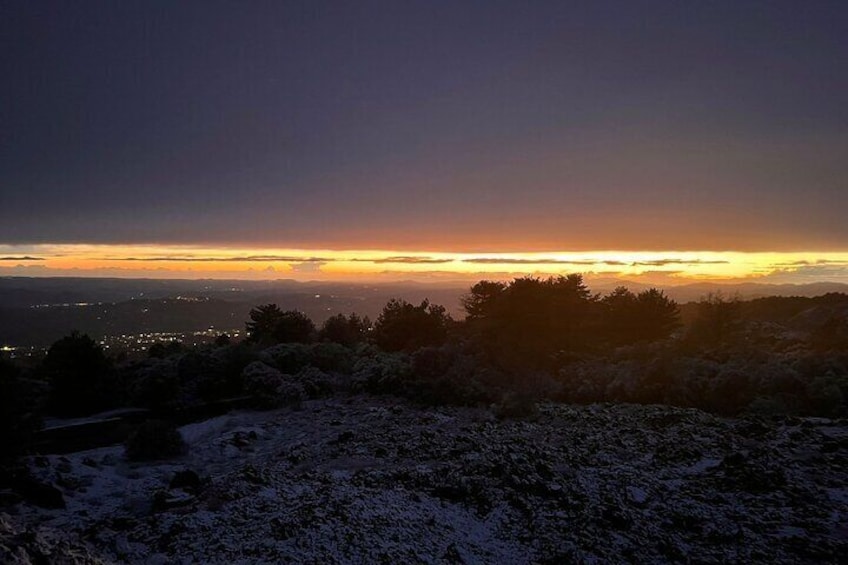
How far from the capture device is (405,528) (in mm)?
6047

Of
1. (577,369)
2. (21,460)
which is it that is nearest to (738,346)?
(577,369)

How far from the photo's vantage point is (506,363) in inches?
665

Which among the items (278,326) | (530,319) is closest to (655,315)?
(530,319)

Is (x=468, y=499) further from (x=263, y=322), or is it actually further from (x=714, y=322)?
(x=263, y=322)

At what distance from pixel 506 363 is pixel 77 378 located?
12.1 meters

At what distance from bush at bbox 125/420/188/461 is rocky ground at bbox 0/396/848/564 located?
11.9 inches

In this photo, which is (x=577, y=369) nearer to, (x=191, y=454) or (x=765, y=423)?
(x=765, y=423)

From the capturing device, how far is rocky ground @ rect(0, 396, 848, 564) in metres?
5.61

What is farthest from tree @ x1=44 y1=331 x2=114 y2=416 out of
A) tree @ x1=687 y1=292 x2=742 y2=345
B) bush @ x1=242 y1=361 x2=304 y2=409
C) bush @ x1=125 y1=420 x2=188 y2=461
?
tree @ x1=687 y1=292 x2=742 y2=345

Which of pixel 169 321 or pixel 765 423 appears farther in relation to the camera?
pixel 169 321

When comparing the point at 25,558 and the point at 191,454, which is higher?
the point at 25,558

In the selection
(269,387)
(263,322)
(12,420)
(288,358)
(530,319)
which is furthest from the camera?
(263,322)

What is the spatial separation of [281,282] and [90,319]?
3752 cm

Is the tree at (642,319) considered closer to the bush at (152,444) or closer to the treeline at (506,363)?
the treeline at (506,363)
